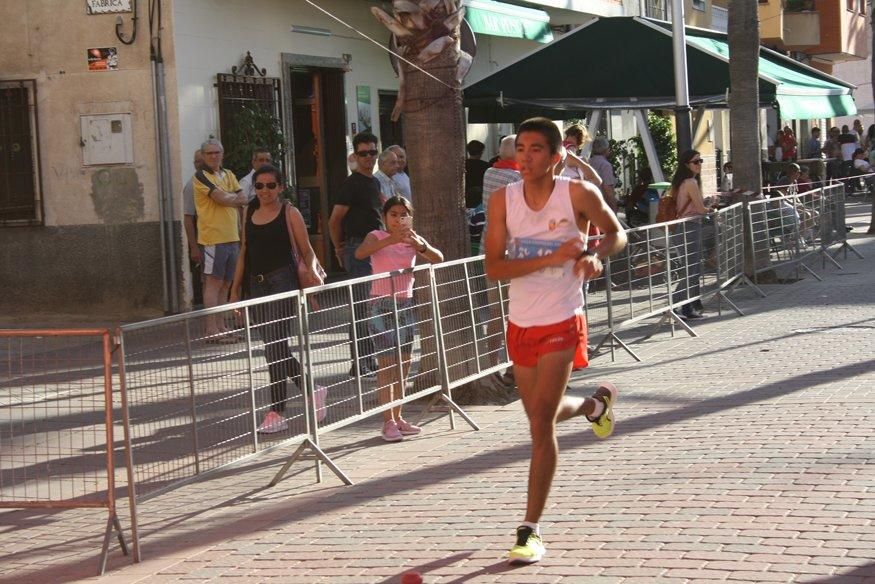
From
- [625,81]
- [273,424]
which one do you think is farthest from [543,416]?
[625,81]

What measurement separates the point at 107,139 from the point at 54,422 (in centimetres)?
1077

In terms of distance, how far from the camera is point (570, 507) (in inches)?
279

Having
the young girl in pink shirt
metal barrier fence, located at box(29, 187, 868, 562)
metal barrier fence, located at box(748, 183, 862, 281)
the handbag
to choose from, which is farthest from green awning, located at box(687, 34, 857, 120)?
the handbag

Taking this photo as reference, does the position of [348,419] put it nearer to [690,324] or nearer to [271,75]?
[690,324]

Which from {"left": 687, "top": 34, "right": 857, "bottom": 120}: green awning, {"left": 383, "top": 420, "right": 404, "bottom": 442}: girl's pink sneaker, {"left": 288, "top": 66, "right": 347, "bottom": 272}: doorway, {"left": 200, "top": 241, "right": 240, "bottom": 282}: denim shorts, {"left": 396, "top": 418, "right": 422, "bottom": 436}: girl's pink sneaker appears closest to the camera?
{"left": 383, "top": 420, "right": 404, "bottom": 442}: girl's pink sneaker

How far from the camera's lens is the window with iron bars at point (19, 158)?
684 inches

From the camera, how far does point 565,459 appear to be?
8.31m

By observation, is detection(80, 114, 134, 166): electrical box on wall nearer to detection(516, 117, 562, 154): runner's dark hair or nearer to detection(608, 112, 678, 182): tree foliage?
detection(516, 117, 562, 154): runner's dark hair

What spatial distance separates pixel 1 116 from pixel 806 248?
10076 millimetres

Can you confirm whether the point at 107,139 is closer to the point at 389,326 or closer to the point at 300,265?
the point at 300,265

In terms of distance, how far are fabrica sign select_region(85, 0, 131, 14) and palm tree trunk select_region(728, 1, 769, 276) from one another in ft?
23.5

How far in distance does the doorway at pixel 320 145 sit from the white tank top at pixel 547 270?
14.3 metres

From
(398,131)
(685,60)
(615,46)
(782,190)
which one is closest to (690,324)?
(685,60)

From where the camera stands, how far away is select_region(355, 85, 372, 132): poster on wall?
21.3 metres
